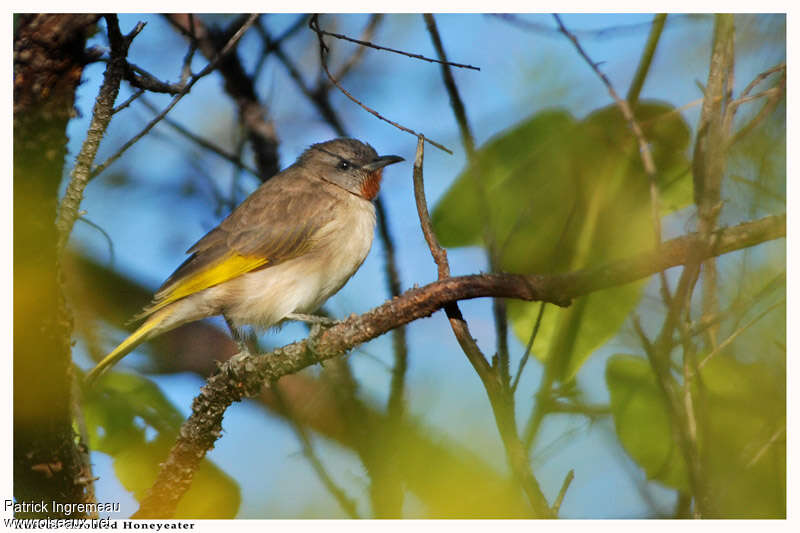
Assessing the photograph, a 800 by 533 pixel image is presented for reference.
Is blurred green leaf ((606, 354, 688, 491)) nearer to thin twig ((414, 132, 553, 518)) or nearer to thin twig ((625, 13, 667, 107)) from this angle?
thin twig ((414, 132, 553, 518))

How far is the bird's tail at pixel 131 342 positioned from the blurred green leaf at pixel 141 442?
0.03 metres

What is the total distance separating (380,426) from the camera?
265cm

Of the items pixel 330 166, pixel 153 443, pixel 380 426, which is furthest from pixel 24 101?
pixel 380 426

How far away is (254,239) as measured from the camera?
108 inches

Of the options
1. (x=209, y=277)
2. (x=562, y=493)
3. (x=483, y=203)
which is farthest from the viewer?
(x=209, y=277)

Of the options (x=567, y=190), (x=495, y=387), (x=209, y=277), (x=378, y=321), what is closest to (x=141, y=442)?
(x=209, y=277)

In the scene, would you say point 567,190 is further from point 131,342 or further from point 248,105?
point 248,105

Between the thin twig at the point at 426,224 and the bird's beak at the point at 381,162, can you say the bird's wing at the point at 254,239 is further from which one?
the thin twig at the point at 426,224

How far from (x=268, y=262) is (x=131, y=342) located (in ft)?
1.76

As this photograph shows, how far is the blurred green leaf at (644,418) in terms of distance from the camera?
6.95ft

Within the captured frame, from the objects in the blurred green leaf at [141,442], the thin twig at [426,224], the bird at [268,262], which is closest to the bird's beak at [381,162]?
the bird at [268,262]

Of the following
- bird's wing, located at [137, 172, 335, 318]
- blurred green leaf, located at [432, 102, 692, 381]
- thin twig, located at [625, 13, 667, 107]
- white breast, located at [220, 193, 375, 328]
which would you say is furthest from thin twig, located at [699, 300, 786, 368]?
bird's wing, located at [137, 172, 335, 318]
